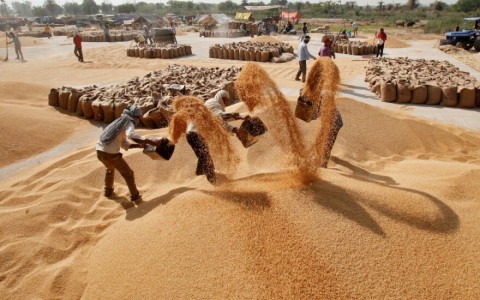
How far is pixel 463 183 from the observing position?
3256 mm

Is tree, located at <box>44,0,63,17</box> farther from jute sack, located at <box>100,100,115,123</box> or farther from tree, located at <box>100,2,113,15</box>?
jute sack, located at <box>100,100,115,123</box>

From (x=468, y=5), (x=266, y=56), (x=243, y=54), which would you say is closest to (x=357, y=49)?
(x=266, y=56)

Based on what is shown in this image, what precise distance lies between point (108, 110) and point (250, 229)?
4886 millimetres

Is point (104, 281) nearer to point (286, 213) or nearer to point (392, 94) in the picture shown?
point (286, 213)

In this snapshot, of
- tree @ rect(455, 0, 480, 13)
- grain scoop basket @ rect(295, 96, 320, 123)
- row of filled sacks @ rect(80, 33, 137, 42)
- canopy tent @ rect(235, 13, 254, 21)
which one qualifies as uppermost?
tree @ rect(455, 0, 480, 13)

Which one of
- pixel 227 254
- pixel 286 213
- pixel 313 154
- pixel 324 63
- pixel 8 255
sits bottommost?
pixel 8 255

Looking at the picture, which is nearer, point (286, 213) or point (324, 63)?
point (286, 213)

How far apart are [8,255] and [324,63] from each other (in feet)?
11.7

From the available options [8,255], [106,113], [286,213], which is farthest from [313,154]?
[106,113]

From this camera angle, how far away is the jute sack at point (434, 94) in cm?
702

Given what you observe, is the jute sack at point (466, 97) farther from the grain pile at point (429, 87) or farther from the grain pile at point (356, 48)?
the grain pile at point (356, 48)

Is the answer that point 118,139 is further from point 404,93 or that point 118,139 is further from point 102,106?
point 404,93

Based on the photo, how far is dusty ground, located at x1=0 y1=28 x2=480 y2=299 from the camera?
2301 millimetres

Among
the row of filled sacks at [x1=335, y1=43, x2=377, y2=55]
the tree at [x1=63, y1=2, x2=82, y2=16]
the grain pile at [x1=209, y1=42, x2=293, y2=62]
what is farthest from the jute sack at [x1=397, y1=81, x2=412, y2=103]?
the tree at [x1=63, y1=2, x2=82, y2=16]
